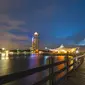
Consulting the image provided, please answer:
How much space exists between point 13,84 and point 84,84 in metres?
6.03

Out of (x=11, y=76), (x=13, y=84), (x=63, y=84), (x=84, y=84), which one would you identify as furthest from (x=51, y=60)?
(x=13, y=84)

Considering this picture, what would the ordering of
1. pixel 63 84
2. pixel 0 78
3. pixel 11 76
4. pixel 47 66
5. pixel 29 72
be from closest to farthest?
pixel 0 78 → pixel 11 76 → pixel 29 72 → pixel 47 66 → pixel 63 84

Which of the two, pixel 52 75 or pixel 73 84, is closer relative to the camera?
pixel 52 75

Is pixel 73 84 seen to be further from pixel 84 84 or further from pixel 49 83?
pixel 49 83

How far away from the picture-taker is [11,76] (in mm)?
5594

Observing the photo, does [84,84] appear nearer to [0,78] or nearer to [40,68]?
[40,68]

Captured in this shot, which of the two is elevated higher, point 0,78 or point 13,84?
point 0,78

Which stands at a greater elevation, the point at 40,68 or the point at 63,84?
the point at 40,68

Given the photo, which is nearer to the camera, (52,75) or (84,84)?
(52,75)

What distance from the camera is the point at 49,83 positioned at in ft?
31.7

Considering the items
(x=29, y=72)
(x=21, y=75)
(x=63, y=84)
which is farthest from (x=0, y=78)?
(x=63, y=84)

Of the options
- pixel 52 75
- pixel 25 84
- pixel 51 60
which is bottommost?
pixel 25 84

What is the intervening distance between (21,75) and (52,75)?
391cm

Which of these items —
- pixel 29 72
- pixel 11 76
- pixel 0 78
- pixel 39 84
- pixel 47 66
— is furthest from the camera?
pixel 47 66
